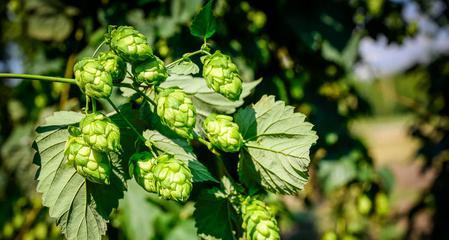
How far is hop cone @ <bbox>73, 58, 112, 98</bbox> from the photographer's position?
30.9 inches

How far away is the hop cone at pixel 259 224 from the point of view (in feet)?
2.92

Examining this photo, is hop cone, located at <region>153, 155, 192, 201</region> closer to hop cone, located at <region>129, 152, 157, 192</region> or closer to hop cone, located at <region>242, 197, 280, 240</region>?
hop cone, located at <region>129, 152, 157, 192</region>

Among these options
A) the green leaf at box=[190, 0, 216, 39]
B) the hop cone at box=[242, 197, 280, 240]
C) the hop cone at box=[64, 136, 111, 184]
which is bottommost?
the hop cone at box=[64, 136, 111, 184]

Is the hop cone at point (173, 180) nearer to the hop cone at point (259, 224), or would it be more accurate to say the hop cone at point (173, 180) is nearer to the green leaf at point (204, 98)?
the hop cone at point (259, 224)

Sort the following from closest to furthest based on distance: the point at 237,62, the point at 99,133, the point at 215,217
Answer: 1. the point at 99,133
2. the point at 215,217
3. the point at 237,62

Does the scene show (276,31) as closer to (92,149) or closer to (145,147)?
(145,147)

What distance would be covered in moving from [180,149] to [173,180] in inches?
6.2

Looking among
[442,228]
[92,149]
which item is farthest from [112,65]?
[442,228]

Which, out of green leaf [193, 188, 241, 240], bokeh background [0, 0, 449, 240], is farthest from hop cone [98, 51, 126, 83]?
bokeh background [0, 0, 449, 240]

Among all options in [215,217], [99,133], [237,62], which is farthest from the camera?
[237,62]

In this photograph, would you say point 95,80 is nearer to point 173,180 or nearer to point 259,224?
point 173,180

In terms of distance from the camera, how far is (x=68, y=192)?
2.98 ft

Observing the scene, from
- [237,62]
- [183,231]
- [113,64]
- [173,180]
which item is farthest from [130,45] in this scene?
[183,231]

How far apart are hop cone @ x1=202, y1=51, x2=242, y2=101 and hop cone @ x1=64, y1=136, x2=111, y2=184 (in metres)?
0.24
